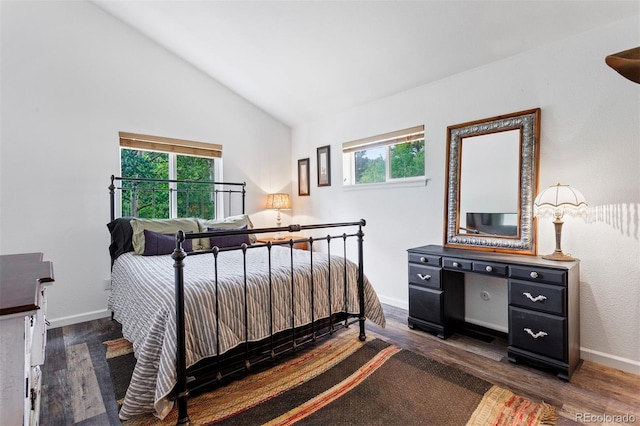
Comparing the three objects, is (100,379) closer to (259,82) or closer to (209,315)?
(209,315)

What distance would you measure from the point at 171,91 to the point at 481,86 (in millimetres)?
3195

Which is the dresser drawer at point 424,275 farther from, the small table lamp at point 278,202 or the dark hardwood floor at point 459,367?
the small table lamp at point 278,202

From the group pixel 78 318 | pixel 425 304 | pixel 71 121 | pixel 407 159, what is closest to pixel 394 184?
pixel 407 159

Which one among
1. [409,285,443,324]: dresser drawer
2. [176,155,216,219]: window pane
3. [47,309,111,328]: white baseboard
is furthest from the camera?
[176,155,216,219]: window pane

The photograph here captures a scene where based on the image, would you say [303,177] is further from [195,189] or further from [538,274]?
[538,274]

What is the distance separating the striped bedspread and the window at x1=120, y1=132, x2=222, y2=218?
1039 mm

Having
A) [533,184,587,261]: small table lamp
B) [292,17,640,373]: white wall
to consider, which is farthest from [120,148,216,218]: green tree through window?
[533,184,587,261]: small table lamp

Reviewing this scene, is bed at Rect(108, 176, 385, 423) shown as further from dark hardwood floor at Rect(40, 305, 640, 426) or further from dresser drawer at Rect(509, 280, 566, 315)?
dresser drawer at Rect(509, 280, 566, 315)

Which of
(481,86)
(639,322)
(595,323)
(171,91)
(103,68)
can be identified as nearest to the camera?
(639,322)

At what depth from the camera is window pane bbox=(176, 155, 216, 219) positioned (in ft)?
12.4

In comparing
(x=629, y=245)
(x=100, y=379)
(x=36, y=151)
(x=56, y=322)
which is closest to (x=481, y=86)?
(x=629, y=245)

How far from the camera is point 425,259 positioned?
2676mm

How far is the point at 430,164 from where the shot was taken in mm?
3080

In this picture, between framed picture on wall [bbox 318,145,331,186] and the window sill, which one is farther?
framed picture on wall [bbox 318,145,331,186]
